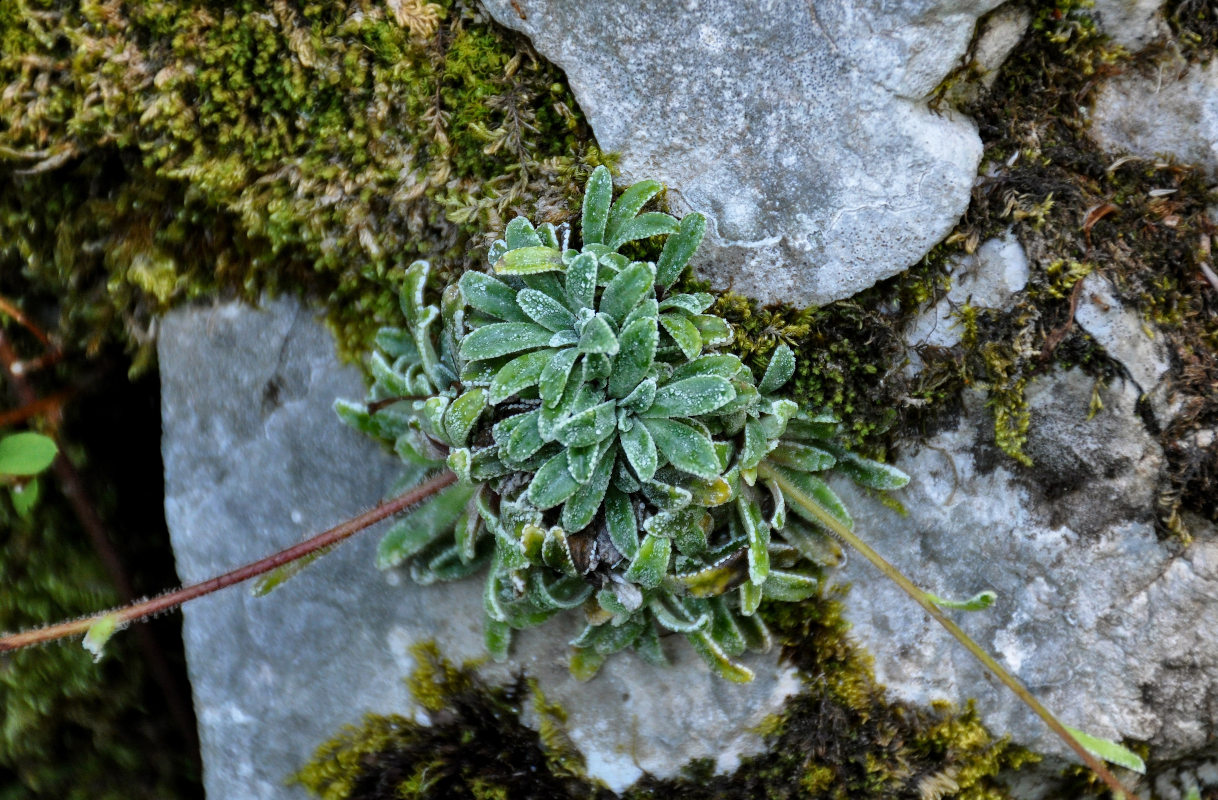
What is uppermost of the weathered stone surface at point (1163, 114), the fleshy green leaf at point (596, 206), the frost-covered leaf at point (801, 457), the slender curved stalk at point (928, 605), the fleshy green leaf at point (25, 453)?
the weathered stone surface at point (1163, 114)

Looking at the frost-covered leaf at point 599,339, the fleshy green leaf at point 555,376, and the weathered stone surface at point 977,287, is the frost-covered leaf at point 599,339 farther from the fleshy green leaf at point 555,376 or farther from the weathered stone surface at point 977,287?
the weathered stone surface at point 977,287

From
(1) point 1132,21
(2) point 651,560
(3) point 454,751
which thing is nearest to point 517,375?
(2) point 651,560

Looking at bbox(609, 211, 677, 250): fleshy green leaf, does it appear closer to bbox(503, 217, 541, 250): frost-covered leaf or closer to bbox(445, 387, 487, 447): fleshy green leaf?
bbox(503, 217, 541, 250): frost-covered leaf

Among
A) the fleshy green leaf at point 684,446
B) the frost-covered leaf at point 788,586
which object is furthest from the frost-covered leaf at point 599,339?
the frost-covered leaf at point 788,586

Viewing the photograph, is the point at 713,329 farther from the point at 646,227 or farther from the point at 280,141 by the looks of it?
the point at 280,141

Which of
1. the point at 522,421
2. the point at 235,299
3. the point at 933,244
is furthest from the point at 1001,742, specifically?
the point at 235,299

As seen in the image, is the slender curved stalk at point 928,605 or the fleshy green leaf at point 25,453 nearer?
the slender curved stalk at point 928,605

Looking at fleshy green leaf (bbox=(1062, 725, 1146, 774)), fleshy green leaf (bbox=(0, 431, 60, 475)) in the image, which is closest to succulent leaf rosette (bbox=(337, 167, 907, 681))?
fleshy green leaf (bbox=(1062, 725, 1146, 774))

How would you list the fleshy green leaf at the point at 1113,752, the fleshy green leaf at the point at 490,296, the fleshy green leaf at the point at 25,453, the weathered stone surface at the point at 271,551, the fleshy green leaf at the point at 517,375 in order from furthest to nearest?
1. the weathered stone surface at the point at 271,551
2. the fleshy green leaf at the point at 25,453
3. the fleshy green leaf at the point at 490,296
4. the fleshy green leaf at the point at 517,375
5. the fleshy green leaf at the point at 1113,752
